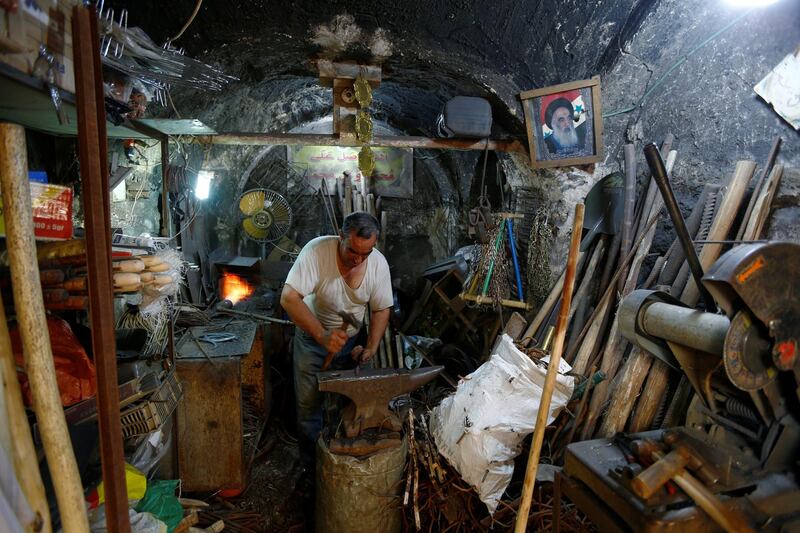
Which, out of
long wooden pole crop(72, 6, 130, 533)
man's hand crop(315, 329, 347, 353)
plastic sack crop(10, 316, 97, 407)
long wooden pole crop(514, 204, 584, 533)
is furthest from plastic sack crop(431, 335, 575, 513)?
plastic sack crop(10, 316, 97, 407)

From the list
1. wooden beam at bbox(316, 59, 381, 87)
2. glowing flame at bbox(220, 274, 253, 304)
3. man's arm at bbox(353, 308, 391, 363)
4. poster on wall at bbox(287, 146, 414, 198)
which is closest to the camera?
man's arm at bbox(353, 308, 391, 363)

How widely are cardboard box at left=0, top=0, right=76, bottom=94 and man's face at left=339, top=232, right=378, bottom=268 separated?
6.77ft

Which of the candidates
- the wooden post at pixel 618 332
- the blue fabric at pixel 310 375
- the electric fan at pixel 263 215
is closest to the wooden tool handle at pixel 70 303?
the blue fabric at pixel 310 375

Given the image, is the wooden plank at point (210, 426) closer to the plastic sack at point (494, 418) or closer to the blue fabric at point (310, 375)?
the blue fabric at point (310, 375)

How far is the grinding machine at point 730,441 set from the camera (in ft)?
5.78

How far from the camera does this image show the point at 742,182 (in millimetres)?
3164

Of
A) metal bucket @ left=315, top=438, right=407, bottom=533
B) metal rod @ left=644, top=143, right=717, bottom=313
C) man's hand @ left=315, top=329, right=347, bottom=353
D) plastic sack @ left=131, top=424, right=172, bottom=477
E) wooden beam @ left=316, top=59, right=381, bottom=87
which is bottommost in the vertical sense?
metal bucket @ left=315, top=438, right=407, bottom=533

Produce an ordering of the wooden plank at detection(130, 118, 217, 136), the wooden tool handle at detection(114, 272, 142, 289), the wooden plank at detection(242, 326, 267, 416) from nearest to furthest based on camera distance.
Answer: the wooden tool handle at detection(114, 272, 142, 289)
the wooden plank at detection(130, 118, 217, 136)
the wooden plank at detection(242, 326, 267, 416)

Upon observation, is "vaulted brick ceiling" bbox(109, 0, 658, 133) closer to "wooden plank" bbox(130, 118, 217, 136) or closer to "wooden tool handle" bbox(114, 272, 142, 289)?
"wooden plank" bbox(130, 118, 217, 136)

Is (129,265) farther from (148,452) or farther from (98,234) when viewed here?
(148,452)

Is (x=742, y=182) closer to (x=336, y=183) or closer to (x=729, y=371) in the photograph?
(x=729, y=371)

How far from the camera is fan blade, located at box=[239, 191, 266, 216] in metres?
7.48

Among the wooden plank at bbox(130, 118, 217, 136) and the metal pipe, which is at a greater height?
the wooden plank at bbox(130, 118, 217, 136)

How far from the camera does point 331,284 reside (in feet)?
12.5
